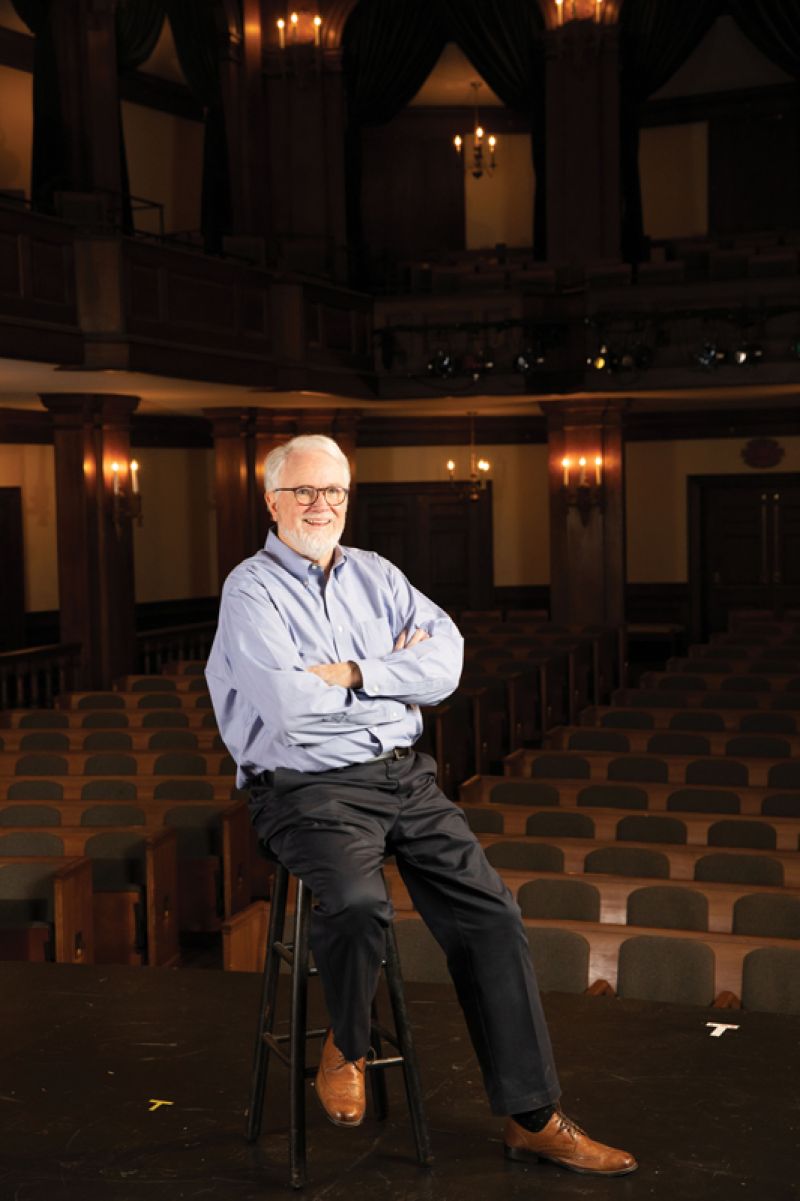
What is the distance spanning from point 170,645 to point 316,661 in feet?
42.2

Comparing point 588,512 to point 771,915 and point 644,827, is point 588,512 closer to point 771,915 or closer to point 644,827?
point 644,827

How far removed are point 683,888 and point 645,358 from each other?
30.2 ft

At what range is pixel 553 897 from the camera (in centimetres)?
628

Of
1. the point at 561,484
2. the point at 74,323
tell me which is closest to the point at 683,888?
the point at 74,323

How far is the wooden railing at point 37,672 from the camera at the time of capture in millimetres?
12656

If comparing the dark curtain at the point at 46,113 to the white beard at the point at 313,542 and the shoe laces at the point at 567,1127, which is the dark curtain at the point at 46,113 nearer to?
the white beard at the point at 313,542

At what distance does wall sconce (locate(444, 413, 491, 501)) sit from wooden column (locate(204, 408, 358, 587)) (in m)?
2.92

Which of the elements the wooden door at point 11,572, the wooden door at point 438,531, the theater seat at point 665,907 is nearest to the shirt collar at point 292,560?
the theater seat at point 665,907

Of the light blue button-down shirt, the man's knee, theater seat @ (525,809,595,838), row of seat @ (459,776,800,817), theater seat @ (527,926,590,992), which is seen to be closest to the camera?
the man's knee

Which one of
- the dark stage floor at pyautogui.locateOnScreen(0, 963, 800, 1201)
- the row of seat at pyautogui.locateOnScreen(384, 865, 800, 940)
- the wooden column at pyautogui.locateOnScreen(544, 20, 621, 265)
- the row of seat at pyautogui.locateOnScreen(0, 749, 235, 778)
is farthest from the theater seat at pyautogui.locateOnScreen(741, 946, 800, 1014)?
the wooden column at pyautogui.locateOnScreen(544, 20, 621, 265)

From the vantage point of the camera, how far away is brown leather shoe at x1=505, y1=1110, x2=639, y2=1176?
2.98 metres

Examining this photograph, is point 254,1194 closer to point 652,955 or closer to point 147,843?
point 652,955

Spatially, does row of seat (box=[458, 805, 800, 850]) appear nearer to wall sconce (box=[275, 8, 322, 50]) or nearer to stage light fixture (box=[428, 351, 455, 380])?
stage light fixture (box=[428, 351, 455, 380])

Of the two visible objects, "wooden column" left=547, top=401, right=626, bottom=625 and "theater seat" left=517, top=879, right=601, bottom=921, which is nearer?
"theater seat" left=517, top=879, right=601, bottom=921
